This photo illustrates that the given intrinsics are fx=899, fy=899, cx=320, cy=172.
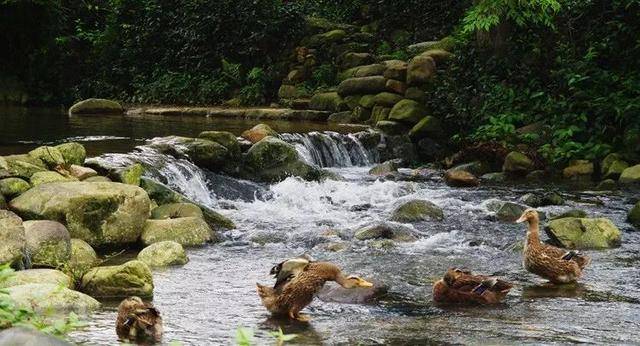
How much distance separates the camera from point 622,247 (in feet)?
35.2

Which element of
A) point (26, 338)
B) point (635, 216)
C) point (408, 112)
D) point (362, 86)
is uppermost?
point (26, 338)

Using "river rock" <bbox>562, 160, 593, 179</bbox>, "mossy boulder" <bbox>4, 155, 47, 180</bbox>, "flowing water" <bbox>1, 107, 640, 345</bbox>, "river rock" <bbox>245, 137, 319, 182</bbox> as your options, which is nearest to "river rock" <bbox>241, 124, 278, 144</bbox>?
"river rock" <bbox>245, 137, 319, 182</bbox>

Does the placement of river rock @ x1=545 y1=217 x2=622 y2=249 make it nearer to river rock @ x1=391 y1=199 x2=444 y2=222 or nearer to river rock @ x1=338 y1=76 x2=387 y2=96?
river rock @ x1=391 y1=199 x2=444 y2=222

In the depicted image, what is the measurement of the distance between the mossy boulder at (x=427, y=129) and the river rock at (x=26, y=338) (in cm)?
1552

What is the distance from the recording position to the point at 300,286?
7.32 meters

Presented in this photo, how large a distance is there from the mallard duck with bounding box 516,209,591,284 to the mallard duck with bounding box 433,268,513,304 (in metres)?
0.93

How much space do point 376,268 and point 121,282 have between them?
2759mm

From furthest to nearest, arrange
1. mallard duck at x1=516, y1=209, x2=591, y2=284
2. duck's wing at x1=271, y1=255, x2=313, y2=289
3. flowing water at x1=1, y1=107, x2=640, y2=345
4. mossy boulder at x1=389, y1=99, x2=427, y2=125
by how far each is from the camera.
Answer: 1. mossy boulder at x1=389, y1=99, x2=427, y2=125
2. mallard duck at x1=516, y1=209, x2=591, y2=284
3. duck's wing at x1=271, y1=255, x2=313, y2=289
4. flowing water at x1=1, y1=107, x2=640, y2=345

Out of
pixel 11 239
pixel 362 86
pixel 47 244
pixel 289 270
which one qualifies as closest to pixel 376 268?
pixel 289 270

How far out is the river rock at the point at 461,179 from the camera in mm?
15805

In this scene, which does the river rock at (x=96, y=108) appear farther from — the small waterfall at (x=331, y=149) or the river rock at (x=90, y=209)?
the river rock at (x=90, y=209)

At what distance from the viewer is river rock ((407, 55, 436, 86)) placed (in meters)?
20.6

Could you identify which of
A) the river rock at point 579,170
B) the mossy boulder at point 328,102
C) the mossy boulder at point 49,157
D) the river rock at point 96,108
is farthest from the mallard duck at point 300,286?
the river rock at point 96,108

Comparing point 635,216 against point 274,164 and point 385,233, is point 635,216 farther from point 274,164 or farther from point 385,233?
point 274,164
